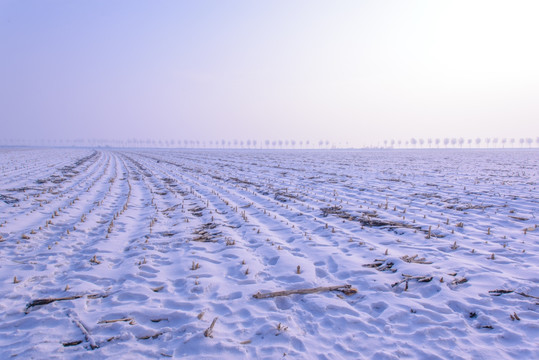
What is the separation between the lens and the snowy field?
11.6ft

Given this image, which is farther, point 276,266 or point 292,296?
point 276,266

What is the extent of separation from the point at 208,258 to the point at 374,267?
3204 mm

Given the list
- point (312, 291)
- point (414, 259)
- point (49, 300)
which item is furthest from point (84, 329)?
point (414, 259)

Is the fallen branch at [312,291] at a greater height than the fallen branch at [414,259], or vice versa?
the fallen branch at [414,259]

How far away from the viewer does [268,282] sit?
5066mm

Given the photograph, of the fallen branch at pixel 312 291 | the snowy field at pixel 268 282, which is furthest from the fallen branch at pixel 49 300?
the fallen branch at pixel 312 291

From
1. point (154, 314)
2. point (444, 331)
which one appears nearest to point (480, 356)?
point (444, 331)

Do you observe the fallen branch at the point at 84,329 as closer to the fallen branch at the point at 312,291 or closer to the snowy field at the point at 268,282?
the snowy field at the point at 268,282

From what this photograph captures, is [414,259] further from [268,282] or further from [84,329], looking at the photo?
[84,329]

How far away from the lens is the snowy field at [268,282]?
3523 millimetres

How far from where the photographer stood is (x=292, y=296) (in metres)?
4.63

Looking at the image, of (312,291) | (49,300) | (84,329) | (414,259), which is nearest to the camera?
(84,329)

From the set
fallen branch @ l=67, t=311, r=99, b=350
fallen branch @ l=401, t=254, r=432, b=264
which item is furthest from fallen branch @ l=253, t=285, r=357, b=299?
fallen branch @ l=67, t=311, r=99, b=350

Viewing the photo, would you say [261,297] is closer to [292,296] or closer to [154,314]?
[292,296]
